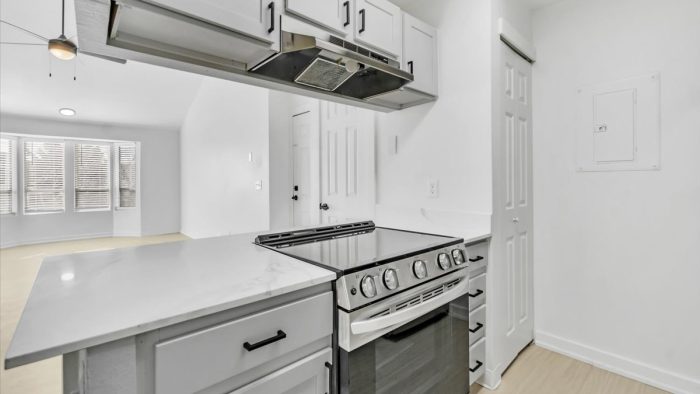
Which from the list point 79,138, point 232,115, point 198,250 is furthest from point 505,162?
point 79,138

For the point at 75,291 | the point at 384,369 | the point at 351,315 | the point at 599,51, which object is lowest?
the point at 384,369

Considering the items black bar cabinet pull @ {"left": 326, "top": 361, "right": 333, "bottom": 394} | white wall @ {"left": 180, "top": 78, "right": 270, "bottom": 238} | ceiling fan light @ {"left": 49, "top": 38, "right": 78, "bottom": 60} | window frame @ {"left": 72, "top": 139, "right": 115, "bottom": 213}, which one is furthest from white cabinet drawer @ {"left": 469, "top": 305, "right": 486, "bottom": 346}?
window frame @ {"left": 72, "top": 139, "right": 115, "bottom": 213}

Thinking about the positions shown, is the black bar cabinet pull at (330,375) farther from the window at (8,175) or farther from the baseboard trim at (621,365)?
the window at (8,175)

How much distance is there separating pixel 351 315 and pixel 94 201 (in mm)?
8399

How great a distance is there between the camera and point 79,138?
687 centimetres

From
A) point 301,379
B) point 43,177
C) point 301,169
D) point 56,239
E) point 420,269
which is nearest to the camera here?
point 301,379

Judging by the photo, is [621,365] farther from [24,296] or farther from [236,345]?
[24,296]

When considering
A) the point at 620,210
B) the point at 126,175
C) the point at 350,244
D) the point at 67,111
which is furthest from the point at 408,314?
the point at 126,175

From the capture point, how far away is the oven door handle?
111 centimetres

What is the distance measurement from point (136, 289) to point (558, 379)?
2424mm

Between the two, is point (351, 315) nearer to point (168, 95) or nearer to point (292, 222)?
point (292, 222)

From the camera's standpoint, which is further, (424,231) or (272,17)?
(424,231)

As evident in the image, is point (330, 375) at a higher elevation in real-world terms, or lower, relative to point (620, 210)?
lower

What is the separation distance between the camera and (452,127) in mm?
2121
